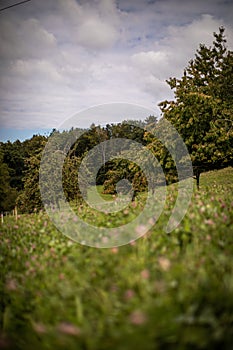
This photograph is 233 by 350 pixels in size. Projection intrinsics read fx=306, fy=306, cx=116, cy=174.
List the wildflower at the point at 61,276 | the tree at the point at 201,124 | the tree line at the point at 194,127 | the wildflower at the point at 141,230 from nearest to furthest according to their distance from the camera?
the wildflower at the point at 61,276 → the wildflower at the point at 141,230 → the tree at the point at 201,124 → the tree line at the point at 194,127

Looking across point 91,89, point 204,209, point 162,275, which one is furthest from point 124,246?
point 91,89

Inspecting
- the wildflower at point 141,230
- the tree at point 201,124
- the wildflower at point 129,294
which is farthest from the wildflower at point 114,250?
the tree at point 201,124

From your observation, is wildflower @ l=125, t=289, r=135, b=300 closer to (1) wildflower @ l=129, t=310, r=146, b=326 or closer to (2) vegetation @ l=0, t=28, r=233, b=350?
(2) vegetation @ l=0, t=28, r=233, b=350

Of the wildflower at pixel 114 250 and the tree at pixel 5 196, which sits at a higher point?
the tree at pixel 5 196

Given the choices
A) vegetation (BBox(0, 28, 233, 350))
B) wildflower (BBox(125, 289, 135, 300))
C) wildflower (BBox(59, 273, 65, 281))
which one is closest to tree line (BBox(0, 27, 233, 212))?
vegetation (BBox(0, 28, 233, 350))

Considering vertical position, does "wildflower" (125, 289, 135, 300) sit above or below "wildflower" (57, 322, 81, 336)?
above

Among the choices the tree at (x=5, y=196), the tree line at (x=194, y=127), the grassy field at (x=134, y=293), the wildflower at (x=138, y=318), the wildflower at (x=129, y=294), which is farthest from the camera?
the tree at (x=5, y=196)

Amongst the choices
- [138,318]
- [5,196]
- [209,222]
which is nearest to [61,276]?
[138,318]

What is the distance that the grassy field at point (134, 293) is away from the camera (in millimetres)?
2801

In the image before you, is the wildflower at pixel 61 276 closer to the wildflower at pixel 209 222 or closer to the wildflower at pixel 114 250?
the wildflower at pixel 114 250

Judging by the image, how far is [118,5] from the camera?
16.2m

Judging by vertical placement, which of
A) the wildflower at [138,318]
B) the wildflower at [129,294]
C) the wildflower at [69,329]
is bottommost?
the wildflower at [69,329]

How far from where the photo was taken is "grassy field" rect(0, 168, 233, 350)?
2801 mm

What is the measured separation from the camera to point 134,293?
3.14 m
